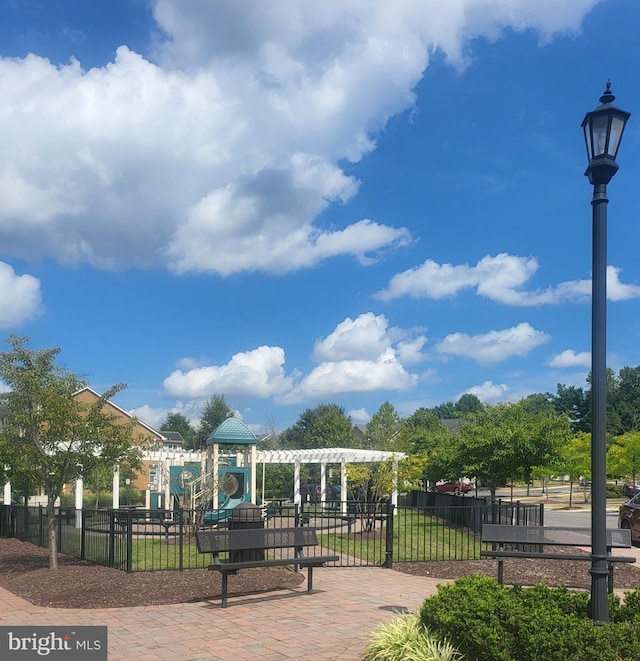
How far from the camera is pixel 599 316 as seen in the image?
621 centimetres

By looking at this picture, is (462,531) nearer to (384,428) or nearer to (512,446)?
(512,446)

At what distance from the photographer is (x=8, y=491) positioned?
88.7 feet

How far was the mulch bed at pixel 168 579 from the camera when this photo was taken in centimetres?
952

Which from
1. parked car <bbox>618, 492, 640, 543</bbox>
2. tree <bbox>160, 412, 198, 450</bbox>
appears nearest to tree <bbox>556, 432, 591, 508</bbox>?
parked car <bbox>618, 492, 640, 543</bbox>

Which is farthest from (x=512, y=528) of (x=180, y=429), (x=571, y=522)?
(x=180, y=429)

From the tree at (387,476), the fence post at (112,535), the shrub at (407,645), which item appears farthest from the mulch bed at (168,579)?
the tree at (387,476)

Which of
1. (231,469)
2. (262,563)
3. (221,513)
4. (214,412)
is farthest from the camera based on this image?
(214,412)

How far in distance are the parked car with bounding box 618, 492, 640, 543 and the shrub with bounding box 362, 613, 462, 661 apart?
14.2 metres

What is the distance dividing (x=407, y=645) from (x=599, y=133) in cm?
464

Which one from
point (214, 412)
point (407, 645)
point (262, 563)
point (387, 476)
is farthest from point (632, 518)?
point (214, 412)

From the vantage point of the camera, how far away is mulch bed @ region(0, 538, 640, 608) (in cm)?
952

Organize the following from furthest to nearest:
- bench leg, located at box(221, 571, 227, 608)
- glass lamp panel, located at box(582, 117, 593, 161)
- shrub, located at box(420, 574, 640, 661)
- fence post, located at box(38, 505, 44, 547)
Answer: fence post, located at box(38, 505, 44, 547), bench leg, located at box(221, 571, 227, 608), glass lamp panel, located at box(582, 117, 593, 161), shrub, located at box(420, 574, 640, 661)

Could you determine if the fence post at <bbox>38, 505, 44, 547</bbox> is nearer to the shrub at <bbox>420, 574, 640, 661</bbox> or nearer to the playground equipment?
the playground equipment

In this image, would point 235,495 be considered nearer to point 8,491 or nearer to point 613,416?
point 8,491
